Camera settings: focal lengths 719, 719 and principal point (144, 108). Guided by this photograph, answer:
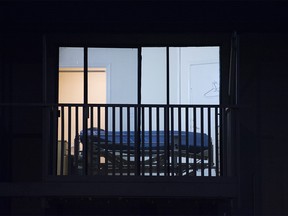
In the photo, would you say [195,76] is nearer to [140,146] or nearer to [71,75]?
[140,146]

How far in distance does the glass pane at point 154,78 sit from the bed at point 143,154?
90cm

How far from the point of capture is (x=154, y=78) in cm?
1233

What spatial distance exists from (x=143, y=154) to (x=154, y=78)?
2016 mm

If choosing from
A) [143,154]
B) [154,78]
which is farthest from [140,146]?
[154,78]

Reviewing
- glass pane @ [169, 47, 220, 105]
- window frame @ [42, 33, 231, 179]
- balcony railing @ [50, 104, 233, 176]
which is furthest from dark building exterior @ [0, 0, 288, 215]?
balcony railing @ [50, 104, 233, 176]

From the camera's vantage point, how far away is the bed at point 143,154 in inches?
420
